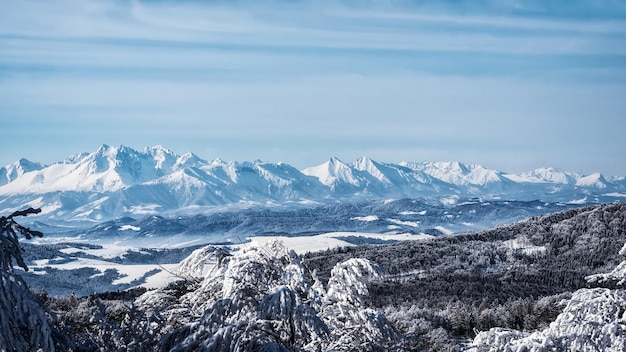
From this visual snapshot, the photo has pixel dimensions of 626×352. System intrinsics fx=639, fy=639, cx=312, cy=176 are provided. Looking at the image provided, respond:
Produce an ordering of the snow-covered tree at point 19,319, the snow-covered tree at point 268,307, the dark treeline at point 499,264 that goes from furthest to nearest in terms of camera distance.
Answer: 1. the dark treeline at point 499,264
2. the snow-covered tree at point 268,307
3. the snow-covered tree at point 19,319

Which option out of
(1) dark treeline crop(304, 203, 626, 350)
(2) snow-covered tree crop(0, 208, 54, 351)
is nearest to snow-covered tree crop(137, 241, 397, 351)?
(2) snow-covered tree crop(0, 208, 54, 351)

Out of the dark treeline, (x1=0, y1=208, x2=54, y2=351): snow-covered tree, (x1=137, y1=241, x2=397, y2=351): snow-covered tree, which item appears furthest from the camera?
the dark treeline

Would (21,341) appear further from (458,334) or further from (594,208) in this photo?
(594,208)

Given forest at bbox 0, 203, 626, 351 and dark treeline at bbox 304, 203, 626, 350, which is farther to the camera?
dark treeline at bbox 304, 203, 626, 350

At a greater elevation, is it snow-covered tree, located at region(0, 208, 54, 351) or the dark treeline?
snow-covered tree, located at region(0, 208, 54, 351)

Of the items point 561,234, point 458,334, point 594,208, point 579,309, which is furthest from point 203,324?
point 594,208

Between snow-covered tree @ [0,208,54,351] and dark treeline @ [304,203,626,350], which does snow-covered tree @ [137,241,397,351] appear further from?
dark treeline @ [304,203,626,350]

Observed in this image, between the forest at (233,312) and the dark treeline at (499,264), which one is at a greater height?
the forest at (233,312)

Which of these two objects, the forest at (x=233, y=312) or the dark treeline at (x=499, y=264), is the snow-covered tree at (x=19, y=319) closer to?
the forest at (x=233, y=312)

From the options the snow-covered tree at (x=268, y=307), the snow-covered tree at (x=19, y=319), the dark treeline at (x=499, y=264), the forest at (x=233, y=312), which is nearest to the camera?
the snow-covered tree at (x=19, y=319)

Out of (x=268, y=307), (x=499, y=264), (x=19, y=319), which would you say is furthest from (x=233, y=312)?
(x=499, y=264)

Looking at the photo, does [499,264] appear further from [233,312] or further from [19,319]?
[19,319]

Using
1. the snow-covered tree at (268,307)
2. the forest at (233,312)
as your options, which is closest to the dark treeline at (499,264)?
the forest at (233,312)
